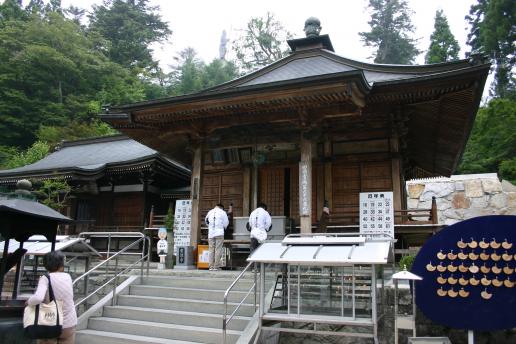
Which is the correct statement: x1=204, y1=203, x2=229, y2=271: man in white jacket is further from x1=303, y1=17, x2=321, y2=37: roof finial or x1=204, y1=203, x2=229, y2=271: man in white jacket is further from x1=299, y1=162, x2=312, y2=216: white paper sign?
x1=303, y1=17, x2=321, y2=37: roof finial

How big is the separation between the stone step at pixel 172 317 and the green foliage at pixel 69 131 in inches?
908

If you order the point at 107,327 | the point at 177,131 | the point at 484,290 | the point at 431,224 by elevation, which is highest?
the point at 177,131

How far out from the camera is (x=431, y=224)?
10.0m

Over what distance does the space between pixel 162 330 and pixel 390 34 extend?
45.2 meters

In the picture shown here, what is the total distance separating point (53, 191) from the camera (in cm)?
1692

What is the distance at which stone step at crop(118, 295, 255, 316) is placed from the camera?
6.86 m

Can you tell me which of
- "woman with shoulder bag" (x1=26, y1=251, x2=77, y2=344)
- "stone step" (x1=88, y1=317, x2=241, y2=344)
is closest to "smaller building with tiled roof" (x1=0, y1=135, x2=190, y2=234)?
"stone step" (x1=88, y1=317, x2=241, y2=344)

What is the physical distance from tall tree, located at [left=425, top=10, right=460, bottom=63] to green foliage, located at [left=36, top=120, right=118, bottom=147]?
25.0 m

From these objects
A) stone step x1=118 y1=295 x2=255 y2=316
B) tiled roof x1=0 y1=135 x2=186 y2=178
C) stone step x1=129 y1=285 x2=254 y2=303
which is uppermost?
tiled roof x1=0 y1=135 x2=186 y2=178

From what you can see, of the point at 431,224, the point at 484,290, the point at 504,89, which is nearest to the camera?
the point at 484,290

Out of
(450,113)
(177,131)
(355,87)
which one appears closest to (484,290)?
(355,87)

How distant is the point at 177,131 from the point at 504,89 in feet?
84.6

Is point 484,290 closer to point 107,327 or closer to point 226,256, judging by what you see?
point 107,327

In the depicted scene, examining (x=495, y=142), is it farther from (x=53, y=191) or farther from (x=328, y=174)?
(x=53, y=191)
